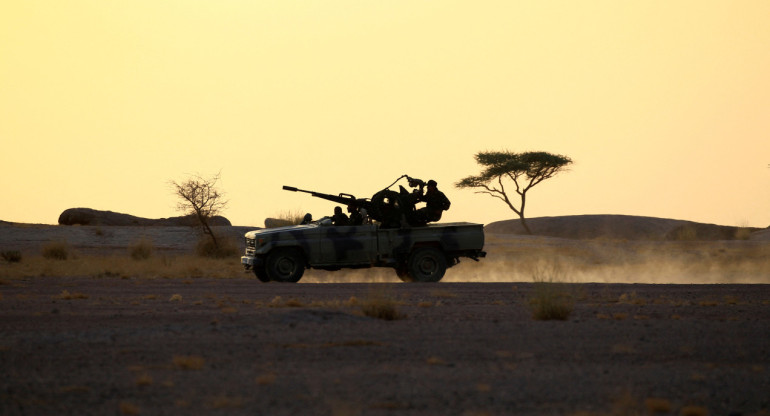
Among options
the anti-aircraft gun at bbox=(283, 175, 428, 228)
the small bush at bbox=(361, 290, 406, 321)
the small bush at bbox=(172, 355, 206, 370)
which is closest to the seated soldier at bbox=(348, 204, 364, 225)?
the anti-aircraft gun at bbox=(283, 175, 428, 228)

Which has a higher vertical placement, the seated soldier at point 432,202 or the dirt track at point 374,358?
the seated soldier at point 432,202

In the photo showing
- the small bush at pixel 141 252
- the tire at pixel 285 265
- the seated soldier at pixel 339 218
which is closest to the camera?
the tire at pixel 285 265

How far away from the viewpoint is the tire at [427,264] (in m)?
28.2

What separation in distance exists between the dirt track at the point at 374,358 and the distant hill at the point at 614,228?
Answer: 53921 mm

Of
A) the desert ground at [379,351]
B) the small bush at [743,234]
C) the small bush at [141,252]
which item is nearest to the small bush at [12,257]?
the small bush at [141,252]

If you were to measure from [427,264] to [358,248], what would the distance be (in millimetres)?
2077

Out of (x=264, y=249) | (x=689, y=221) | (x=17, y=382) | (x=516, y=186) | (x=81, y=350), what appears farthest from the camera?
(x=689, y=221)

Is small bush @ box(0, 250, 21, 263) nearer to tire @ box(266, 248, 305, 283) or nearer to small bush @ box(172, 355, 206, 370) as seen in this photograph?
tire @ box(266, 248, 305, 283)

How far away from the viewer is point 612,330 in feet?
51.5

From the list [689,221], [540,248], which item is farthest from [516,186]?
[540,248]

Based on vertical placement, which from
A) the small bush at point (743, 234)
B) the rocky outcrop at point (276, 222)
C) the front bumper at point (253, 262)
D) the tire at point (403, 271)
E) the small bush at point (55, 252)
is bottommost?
the tire at point (403, 271)

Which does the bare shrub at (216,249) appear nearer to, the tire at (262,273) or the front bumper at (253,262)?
the tire at (262,273)

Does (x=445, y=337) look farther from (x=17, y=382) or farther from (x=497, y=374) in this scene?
(x=17, y=382)

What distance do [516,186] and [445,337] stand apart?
61.8m
